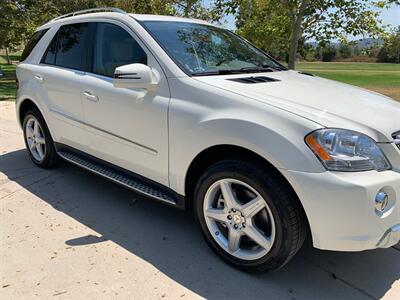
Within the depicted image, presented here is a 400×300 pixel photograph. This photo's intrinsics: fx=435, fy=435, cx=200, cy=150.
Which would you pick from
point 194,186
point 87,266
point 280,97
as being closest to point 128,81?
point 194,186

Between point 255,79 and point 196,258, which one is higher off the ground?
point 255,79

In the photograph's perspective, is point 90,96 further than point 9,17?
No

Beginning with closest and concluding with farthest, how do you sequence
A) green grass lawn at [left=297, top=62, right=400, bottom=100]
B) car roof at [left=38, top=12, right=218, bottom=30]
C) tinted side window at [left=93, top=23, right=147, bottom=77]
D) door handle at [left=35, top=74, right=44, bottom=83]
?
tinted side window at [left=93, top=23, right=147, bottom=77] → car roof at [left=38, top=12, right=218, bottom=30] → door handle at [left=35, top=74, right=44, bottom=83] → green grass lawn at [left=297, top=62, right=400, bottom=100]

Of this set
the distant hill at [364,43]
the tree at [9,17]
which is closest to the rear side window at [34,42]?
the distant hill at [364,43]

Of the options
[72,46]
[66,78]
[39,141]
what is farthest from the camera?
[39,141]

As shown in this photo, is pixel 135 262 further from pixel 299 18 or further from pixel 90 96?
pixel 299 18

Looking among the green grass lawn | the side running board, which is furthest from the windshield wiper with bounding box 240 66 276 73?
the green grass lawn

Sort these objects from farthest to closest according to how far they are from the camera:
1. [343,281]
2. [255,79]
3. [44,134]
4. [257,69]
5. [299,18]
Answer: [299,18] < [44,134] < [257,69] < [255,79] < [343,281]

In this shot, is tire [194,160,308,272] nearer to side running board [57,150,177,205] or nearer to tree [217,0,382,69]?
side running board [57,150,177,205]

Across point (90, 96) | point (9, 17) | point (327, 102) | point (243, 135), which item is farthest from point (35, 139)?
point (9, 17)

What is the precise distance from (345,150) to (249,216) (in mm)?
788

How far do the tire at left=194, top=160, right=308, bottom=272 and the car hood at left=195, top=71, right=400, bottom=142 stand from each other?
468 millimetres

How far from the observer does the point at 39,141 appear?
5.09 m

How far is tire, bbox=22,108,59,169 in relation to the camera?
4911 mm
